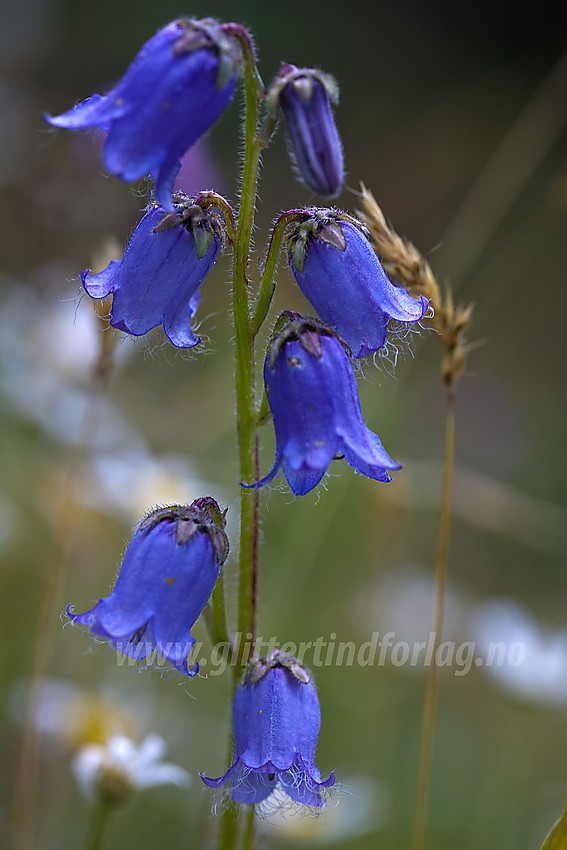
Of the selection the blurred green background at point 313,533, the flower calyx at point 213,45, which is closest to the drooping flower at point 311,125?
the flower calyx at point 213,45

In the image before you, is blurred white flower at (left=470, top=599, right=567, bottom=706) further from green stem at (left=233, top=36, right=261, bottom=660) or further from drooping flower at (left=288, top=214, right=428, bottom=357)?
drooping flower at (left=288, top=214, right=428, bottom=357)

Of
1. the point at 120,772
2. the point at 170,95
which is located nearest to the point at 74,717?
the point at 120,772

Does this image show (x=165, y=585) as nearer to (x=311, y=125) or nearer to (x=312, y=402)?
(x=312, y=402)

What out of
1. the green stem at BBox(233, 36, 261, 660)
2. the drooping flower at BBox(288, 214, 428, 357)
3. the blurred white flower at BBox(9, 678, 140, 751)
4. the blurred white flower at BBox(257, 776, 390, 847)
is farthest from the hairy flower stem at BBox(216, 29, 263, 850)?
the blurred white flower at BBox(9, 678, 140, 751)

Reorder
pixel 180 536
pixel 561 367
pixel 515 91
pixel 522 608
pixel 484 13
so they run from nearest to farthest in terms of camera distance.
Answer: pixel 180 536
pixel 522 608
pixel 561 367
pixel 515 91
pixel 484 13

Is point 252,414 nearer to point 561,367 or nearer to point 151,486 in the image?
point 151,486

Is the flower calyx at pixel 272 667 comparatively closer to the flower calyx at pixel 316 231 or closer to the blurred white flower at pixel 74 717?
the flower calyx at pixel 316 231

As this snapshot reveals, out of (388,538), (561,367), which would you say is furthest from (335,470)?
(561,367)
